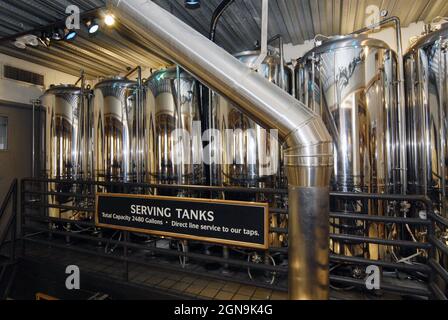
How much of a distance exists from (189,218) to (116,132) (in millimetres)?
2127

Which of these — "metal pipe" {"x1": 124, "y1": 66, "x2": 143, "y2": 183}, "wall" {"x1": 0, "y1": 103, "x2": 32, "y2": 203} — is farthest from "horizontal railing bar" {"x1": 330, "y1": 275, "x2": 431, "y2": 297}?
"wall" {"x1": 0, "y1": 103, "x2": 32, "y2": 203}

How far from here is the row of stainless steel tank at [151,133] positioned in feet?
9.12

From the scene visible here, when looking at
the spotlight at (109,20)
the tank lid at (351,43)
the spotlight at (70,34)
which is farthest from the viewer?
the spotlight at (70,34)

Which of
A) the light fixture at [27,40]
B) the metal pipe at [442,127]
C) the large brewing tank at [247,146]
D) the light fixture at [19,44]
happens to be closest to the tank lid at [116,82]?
the light fixture at [27,40]

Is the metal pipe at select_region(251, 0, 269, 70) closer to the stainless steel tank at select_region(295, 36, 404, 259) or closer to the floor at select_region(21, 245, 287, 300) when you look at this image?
the stainless steel tank at select_region(295, 36, 404, 259)

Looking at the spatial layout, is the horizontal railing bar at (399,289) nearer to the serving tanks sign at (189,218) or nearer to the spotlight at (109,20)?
the serving tanks sign at (189,218)

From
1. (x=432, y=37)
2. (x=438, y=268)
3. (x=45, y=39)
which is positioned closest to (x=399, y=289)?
(x=438, y=268)

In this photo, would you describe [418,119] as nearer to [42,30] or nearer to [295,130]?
[295,130]

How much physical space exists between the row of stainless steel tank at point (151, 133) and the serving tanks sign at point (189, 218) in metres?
0.78

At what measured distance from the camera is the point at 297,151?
1421mm

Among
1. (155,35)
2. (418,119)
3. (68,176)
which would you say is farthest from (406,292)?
(68,176)

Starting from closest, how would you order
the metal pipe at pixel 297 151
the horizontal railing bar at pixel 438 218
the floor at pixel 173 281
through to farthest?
1. the metal pipe at pixel 297 151
2. the horizontal railing bar at pixel 438 218
3. the floor at pixel 173 281

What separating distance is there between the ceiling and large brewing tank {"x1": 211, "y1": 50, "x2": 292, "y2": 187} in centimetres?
83

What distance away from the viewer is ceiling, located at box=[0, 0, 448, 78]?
9.95 ft
